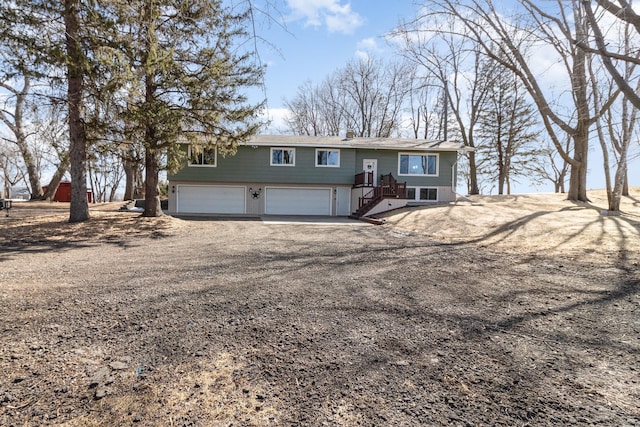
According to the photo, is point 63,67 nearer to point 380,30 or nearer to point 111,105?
point 111,105

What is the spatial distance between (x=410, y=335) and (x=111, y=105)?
9989 mm

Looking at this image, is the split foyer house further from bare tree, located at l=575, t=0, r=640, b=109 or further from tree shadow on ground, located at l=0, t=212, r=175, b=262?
bare tree, located at l=575, t=0, r=640, b=109

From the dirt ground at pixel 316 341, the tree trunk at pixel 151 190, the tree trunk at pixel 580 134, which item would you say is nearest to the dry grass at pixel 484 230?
the tree trunk at pixel 151 190

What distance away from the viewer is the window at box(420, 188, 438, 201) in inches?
756

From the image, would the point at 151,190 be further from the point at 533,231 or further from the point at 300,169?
the point at 533,231

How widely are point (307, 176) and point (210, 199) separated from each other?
577 cm

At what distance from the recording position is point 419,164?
1931 centimetres

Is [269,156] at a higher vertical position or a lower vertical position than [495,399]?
higher

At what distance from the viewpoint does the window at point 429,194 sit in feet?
63.0

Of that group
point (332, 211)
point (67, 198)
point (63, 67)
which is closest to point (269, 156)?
point (332, 211)

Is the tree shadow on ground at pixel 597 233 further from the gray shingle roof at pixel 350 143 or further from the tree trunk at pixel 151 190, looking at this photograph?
the tree trunk at pixel 151 190

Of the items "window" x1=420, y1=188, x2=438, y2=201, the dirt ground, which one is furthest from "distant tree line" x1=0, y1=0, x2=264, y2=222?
"window" x1=420, y1=188, x2=438, y2=201

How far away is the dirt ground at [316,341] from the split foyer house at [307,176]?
12830mm

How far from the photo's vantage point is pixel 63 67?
8.38 metres
